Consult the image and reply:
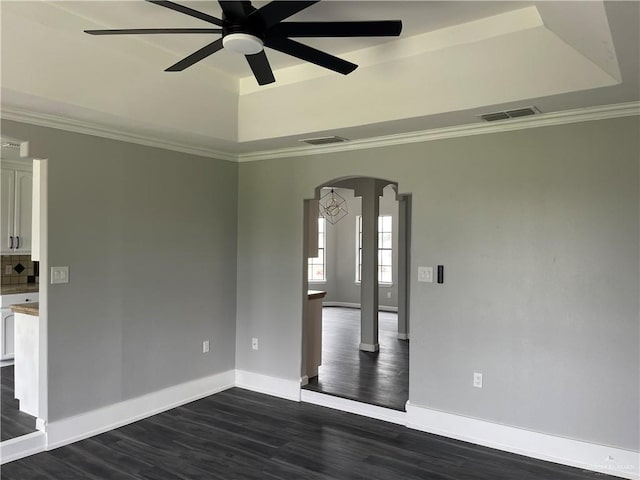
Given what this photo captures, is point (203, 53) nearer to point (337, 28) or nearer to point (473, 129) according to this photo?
point (337, 28)

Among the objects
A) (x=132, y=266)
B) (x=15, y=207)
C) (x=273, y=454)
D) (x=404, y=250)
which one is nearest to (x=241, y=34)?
(x=132, y=266)

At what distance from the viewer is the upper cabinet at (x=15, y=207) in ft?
19.2

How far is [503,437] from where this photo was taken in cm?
365

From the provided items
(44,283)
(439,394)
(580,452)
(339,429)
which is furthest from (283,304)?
(580,452)

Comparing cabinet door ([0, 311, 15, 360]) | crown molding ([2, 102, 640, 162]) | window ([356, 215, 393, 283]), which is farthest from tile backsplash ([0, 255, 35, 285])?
window ([356, 215, 393, 283])

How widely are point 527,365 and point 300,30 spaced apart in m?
2.89

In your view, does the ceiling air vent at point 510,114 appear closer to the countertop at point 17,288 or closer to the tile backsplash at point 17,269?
the countertop at point 17,288

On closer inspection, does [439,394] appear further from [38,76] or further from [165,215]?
[38,76]

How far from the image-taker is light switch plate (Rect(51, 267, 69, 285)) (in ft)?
11.7

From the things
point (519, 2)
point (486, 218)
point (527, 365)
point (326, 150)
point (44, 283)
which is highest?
point (519, 2)

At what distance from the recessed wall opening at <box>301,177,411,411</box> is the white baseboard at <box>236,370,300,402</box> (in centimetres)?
12

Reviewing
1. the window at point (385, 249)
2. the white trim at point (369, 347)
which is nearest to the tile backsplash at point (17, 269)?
the white trim at point (369, 347)

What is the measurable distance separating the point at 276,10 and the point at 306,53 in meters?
0.48

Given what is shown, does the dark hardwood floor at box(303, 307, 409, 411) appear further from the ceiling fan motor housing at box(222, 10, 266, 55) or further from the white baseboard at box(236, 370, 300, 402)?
the ceiling fan motor housing at box(222, 10, 266, 55)
